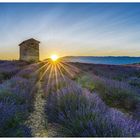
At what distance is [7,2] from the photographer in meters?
3.22

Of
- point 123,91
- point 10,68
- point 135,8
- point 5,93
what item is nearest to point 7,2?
point 5,93

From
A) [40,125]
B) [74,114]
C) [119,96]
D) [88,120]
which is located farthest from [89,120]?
[119,96]

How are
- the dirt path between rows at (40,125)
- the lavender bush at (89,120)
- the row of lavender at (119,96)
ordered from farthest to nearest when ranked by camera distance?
the row of lavender at (119,96) → the dirt path between rows at (40,125) → the lavender bush at (89,120)

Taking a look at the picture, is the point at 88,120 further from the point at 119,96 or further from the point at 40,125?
the point at 119,96

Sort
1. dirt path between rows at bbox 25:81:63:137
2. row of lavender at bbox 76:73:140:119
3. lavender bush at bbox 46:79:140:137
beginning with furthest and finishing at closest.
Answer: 1. row of lavender at bbox 76:73:140:119
2. dirt path between rows at bbox 25:81:63:137
3. lavender bush at bbox 46:79:140:137

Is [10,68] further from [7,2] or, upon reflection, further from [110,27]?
[110,27]

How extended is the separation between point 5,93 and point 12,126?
1.10 meters

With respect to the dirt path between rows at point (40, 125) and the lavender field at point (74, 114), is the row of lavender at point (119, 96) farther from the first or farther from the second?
the dirt path between rows at point (40, 125)

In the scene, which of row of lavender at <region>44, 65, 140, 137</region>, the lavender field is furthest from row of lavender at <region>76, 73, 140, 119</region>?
row of lavender at <region>44, 65, 140, 137</region>

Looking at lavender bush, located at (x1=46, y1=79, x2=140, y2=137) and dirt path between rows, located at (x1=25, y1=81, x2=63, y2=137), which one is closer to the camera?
lavender bush, located at (x1=46, y1=79, x2=140, y2=137)

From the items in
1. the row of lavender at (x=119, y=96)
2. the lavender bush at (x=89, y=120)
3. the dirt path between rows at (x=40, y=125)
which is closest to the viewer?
the lavender bush at (x=89, y=120)


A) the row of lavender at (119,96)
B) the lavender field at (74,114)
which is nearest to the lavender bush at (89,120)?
the lavender field at (74,114)

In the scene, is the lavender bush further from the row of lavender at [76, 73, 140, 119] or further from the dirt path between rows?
the row of lavender at [76, 73, 140, 119]

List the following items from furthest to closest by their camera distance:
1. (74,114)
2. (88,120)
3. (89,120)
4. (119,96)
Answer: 1. (119,96)
2. (74,114)
3. (88,120)
4. (89,120)
